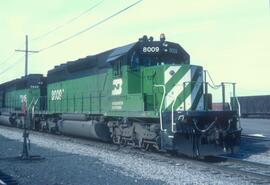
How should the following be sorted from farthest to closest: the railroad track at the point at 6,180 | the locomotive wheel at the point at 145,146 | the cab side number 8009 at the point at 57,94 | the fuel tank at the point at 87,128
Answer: the cab side number 8009 at the point at 57,94 < the fuel tank at the point at 87,128 < the locomotive wheel at the point at 145,146 < the railroad track at the point at 6,180

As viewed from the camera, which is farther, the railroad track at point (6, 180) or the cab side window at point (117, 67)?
the cab side window at point (117, 67)

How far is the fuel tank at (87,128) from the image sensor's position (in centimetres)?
1415

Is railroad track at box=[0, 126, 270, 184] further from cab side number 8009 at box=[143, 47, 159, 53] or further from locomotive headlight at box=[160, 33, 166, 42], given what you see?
locomotive headlight at box=[160, 33, 166, 42]

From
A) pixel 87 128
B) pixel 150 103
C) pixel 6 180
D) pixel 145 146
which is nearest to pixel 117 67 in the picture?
pixel 150 103

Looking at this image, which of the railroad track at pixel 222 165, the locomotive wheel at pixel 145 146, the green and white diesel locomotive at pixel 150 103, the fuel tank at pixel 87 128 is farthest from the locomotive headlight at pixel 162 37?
the fuel tank at pixel 87 128

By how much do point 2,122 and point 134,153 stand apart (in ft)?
70.5

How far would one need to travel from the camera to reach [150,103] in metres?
11.6

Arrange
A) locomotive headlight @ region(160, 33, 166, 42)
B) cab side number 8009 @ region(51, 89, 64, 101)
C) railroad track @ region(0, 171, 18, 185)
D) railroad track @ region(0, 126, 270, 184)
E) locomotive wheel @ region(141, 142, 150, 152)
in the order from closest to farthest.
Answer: railroad track @ region(0, 171, 18, 185), railroad track @ region(0, 126, 270, 184), locomotive wheel @ region(141, 142, 150, 152), locomotive headlight @ region(160, 33, 166, 42), cab side number 8009 @ region(51, 89, 64, 101)

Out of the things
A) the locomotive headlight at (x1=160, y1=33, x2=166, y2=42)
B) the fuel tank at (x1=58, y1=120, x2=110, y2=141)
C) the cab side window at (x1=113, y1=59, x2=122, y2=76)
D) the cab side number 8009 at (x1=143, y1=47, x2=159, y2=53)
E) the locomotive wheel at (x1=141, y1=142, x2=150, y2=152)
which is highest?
the locomotive headlight at (x1=160, y1=33, x2=166, y2=42)

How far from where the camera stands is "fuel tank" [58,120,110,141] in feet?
46.4

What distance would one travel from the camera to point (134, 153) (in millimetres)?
11703

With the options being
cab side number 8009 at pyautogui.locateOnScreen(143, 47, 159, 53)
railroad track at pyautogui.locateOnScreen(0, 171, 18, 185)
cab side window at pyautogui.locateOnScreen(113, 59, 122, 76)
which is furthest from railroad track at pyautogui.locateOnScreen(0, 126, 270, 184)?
railroad track at pyautogui.locateOnScreen(0, 171, 18, 185)

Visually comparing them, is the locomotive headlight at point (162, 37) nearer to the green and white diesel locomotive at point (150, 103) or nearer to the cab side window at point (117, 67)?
the green and white diesel locomotive at point (150, 103)

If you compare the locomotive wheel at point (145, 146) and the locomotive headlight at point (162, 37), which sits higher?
the locomotive headlight at point (162, 37)
